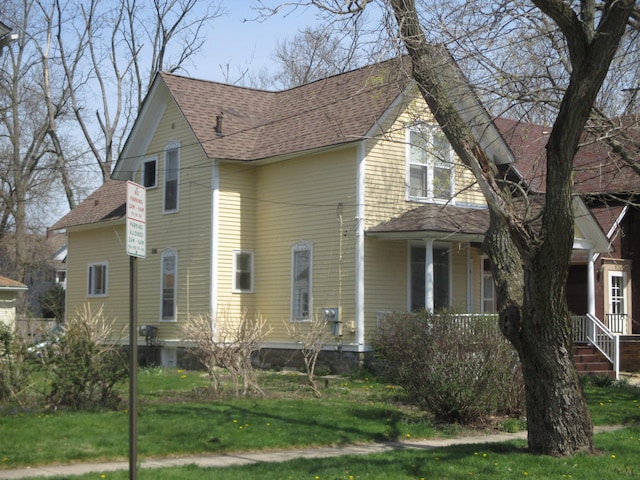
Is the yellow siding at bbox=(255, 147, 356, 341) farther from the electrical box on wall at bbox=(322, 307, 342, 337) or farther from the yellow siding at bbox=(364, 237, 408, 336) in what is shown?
the yellow siding at bbox=(364, 237, 408, 336)

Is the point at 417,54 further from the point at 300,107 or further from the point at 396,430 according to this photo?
the point at 300,107

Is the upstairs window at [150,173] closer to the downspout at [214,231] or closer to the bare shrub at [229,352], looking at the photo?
the downspout at [214,231]

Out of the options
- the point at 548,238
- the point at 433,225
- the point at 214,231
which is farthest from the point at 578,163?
the point at 548,238

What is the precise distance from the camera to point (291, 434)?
41.6 ft

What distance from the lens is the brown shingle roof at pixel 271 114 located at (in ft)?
76.4

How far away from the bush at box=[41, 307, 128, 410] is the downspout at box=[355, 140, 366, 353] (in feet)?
29.4

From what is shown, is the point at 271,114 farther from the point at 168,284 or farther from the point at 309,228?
the point at 168,284

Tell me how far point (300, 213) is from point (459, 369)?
11.1 m

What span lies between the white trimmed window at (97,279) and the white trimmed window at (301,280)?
30.0 ft

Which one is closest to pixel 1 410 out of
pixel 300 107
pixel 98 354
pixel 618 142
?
pixel 98 354

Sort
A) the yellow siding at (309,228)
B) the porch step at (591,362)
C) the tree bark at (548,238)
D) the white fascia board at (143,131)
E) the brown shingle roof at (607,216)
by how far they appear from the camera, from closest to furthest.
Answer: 1. the tree bark at (548,238)
2. the yellow siding at (309,228)
3. the porch step at (591,362)
4. the brown shingle roof at (607,216)
5. the white fascia board at (143,131)

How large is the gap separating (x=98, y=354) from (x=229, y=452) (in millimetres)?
3199

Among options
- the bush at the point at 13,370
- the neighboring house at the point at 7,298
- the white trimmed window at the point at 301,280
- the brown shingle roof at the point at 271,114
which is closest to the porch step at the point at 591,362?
the white trimmed window at the point at 301,280

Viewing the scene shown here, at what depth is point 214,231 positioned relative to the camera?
80.8ft
